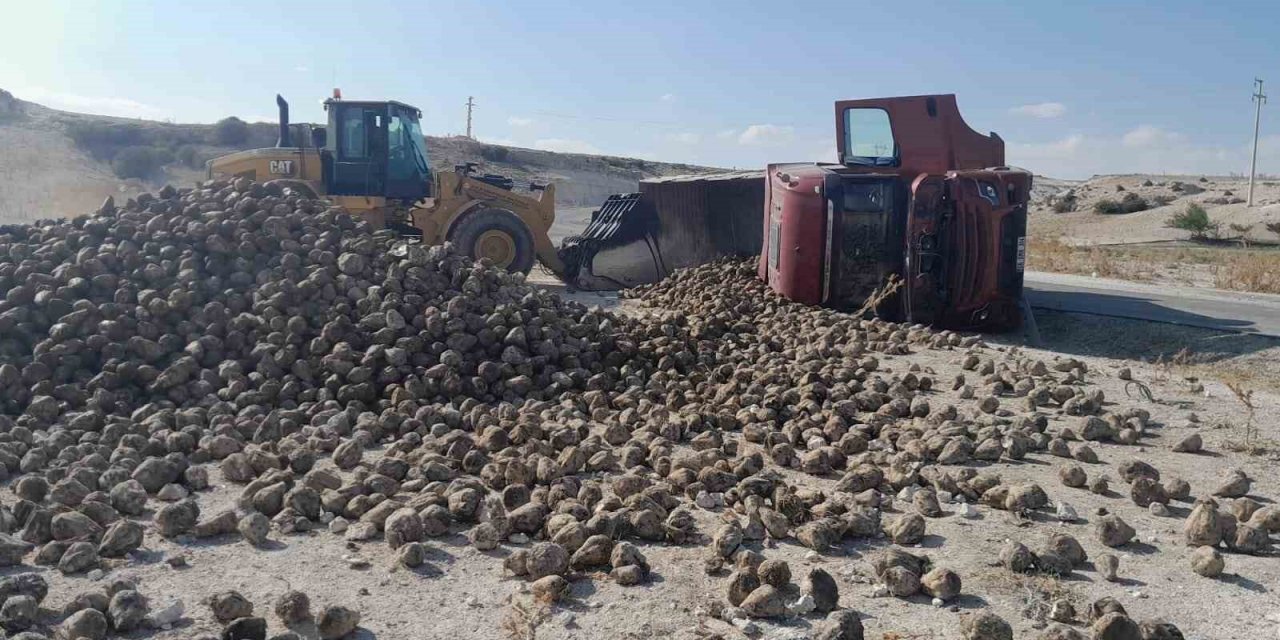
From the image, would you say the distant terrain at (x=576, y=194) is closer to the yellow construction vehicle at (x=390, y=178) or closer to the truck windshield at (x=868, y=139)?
the truck windshield at (x=868, y=139)

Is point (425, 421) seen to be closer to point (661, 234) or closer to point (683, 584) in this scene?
point (683, 584)

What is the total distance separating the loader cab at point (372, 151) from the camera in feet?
42.3

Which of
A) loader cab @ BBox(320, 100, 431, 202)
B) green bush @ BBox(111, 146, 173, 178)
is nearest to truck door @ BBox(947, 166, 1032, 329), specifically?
loader cab @ BBox(320, 100, 431, 202)

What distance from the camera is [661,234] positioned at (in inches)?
549

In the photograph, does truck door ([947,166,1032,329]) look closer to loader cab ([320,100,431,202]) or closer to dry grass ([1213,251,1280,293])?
dry grass ([1213,251,1280,293])

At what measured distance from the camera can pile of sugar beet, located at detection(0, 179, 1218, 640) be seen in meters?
3.93

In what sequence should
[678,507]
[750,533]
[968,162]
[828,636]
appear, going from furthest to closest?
[968,162] < [678,507] < [750,533] < [828,636]

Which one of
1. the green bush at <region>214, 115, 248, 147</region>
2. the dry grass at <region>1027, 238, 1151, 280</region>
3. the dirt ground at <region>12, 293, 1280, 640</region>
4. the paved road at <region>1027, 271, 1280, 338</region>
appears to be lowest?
the dirt ground at <region>12, 293, 1280, 640</region>

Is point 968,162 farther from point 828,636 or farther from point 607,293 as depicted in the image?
point 828,636

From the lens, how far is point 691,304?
1091cm

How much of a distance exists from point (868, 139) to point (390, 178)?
6082 mm

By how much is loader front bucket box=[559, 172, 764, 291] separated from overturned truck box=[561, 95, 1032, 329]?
1.97 meters

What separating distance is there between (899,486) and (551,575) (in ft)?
6.13

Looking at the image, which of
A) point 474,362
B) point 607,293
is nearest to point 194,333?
point 474,362
